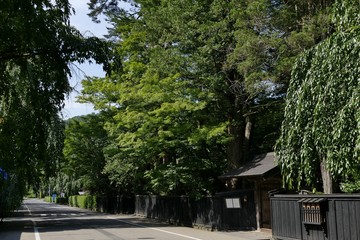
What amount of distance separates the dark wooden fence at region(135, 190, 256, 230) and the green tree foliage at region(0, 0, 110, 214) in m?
11.9

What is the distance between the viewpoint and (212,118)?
77.7 feet

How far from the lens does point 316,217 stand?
42.9 ft

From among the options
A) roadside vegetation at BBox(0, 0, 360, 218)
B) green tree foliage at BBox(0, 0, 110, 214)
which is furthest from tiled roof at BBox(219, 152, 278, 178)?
green tree foliage at BBox(0, 0, 110, 214)

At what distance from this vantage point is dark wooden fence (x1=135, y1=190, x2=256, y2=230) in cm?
2106

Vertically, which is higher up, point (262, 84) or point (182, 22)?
point (182, 22)

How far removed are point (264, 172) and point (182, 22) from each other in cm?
878

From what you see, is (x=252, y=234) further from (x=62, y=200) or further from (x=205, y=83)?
(x=62, y=200)

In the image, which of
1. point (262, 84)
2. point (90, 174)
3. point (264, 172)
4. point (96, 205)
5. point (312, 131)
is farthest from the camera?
point (96, 205)

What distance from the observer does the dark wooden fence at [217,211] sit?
21062 mm

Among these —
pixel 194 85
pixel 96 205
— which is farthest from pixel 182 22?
pixel 96 205

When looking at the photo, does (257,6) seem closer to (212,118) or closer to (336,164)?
(212,118)

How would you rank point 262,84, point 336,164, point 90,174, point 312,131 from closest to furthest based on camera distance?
point 336,164 < point 312,131 < point 262,84 < point 90,174

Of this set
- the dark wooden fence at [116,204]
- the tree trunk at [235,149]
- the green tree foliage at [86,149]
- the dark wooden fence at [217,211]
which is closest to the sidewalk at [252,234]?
the dark wooden fence at [217,211]

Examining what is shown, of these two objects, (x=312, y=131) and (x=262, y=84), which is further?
(x=262, y=84)
